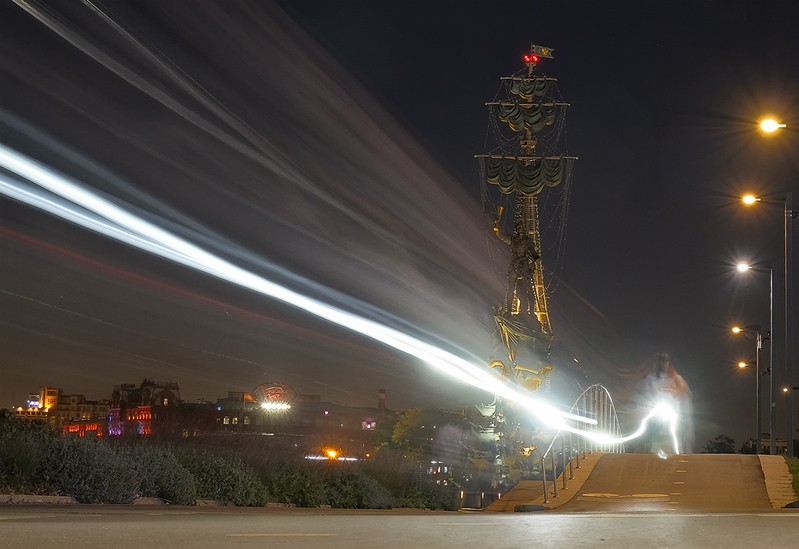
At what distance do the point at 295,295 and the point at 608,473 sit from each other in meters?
10.6

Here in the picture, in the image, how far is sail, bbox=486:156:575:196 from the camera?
52094 millimetres

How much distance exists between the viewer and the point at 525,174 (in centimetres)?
5234

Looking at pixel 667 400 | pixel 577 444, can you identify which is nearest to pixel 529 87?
pixel 667 400

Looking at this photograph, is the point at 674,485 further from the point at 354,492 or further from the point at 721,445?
the point at 721,445

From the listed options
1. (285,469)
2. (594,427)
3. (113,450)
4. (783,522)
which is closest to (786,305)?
(594,427)

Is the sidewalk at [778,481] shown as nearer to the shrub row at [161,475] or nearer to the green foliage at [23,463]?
the shrub row at [161,475]

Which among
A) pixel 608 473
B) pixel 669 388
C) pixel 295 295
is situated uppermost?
pixel 295 295

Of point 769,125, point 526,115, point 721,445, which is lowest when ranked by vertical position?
point 721,445

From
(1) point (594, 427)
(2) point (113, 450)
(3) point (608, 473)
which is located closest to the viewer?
(2) point (113, 450)

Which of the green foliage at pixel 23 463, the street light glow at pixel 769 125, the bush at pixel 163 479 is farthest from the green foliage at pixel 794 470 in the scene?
the green foliage at pixel 23 463

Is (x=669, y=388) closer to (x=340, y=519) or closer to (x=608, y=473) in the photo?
(x=608, y=473)

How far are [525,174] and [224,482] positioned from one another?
36804 millimetres

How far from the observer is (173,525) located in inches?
429

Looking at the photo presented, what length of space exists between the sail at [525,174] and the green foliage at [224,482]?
35.6 meters
